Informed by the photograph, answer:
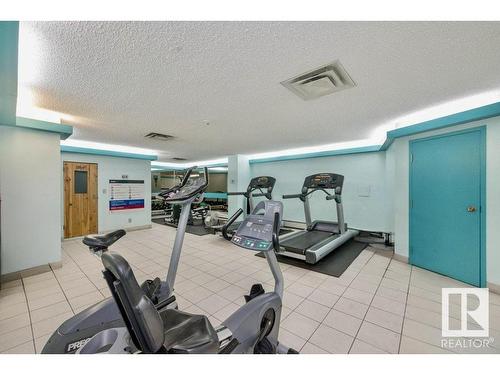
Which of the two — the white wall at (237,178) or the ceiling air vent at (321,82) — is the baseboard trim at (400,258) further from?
the white wall at (237,178)

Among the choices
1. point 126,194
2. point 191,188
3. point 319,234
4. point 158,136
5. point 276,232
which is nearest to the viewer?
point 276,232

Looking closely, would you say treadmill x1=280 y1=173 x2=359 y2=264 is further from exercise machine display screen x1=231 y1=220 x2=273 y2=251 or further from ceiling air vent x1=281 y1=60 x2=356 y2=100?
ceiling air vent x1=281 y1=60 x2=356 y2=100

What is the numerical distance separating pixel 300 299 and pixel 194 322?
60.5 inches

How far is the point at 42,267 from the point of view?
3121 mm

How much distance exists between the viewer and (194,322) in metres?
1.32

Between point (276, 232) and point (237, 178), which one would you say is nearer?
point (276, 232)

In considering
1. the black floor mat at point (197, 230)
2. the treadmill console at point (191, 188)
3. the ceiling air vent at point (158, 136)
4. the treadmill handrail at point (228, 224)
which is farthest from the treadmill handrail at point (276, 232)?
the black floor mat at point (197, 230)

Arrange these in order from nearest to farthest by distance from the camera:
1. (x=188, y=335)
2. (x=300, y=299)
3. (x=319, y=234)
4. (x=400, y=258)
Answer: (x=188, y=335)
(x=300, y=299)
(x=400, y=258)
(x=319, y=234)

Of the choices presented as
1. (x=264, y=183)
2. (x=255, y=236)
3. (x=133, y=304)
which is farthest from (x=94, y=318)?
(x=264, y=183)

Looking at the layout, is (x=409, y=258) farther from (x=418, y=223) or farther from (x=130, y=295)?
(x=130, y=295)

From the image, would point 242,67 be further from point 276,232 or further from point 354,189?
point 354,189

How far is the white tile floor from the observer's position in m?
1.77
